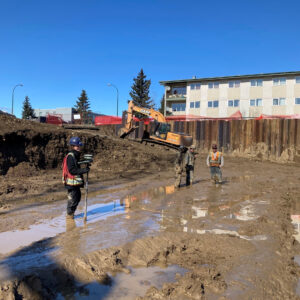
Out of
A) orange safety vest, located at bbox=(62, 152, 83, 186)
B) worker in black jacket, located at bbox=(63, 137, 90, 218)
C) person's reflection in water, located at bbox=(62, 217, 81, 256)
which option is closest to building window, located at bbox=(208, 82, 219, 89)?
worker in black jacket, located at bbox=(63, 137, 90, 218)

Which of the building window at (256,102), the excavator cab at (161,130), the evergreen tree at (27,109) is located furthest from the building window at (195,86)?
the evergreen tree at (27,109)

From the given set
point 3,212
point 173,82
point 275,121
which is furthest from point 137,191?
point 173,82

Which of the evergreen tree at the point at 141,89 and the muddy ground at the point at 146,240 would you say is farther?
the evergreen tree at the point at 141,89

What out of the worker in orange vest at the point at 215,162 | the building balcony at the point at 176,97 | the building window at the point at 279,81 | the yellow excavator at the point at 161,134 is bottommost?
the worker in orange vest at the point at 215,162

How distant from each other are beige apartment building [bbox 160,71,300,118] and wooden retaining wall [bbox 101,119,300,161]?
2113cm

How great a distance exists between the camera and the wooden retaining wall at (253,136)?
2008cm

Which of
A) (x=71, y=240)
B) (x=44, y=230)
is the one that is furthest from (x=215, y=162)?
(x=71, y=240)

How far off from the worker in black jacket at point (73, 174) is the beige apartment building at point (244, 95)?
39.0m

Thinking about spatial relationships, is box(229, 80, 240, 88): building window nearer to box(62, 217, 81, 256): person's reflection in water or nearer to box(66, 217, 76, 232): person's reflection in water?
box(66, 217, 76, 232): person's reflection in water

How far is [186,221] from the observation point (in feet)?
21.0

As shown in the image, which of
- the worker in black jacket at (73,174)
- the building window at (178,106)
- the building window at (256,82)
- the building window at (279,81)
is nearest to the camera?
the worker in black jacket at (73,174)

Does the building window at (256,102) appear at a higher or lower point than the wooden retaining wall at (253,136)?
higher

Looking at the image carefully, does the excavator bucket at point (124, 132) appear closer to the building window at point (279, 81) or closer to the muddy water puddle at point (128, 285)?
the muddy water puddle at point (128, 285)

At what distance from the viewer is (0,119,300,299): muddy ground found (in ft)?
11.3
